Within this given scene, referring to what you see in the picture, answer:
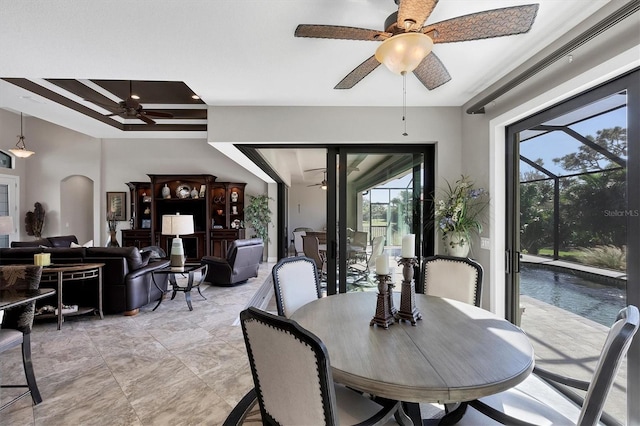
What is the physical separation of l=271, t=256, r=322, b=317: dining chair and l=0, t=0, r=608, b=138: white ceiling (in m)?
1.65

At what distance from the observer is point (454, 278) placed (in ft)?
8.04

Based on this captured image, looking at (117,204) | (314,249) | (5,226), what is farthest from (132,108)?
(117,204)

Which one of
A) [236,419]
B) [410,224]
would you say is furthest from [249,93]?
[236,419]

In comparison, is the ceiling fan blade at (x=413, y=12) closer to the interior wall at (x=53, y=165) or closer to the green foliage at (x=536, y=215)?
the green foliage at (x=536, y=215)

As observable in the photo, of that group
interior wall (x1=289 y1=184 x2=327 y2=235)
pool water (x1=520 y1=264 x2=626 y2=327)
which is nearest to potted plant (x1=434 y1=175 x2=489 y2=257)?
pool water (x1=520 y1=264 x2=626 y2=327)

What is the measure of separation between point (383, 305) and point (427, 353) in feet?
1.20

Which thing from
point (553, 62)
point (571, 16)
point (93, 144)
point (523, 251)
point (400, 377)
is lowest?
point (400, 377)

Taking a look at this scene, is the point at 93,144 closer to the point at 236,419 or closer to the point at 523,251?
the point at 236,419

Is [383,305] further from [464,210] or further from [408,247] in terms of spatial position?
[464,210]

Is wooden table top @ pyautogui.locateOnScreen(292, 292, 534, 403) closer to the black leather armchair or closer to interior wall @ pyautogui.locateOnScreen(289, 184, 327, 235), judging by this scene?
the black leather armchair

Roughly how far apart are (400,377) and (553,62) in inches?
90.4

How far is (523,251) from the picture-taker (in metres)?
2.79

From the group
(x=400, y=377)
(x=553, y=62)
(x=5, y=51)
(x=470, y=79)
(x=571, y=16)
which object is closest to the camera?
(x=400, y=377)

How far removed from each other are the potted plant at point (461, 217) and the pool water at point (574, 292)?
1.85 ft
